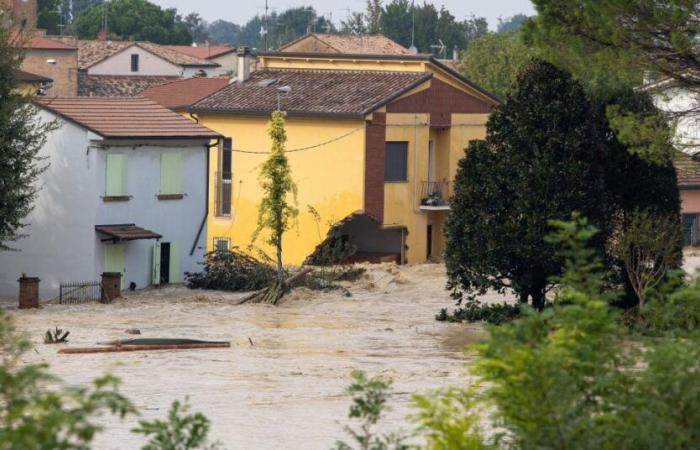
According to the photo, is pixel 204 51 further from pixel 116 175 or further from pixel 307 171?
pixel 116 175

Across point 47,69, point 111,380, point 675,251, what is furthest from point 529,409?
point 47,69

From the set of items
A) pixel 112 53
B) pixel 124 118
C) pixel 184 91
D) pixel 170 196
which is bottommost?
pixel 170 196

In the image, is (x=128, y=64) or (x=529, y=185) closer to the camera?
(x=529, y=185)

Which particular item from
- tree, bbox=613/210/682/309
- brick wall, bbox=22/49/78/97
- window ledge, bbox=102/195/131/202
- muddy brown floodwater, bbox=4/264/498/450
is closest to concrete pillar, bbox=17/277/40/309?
muddy brown floodwater, bbox=4/264/498/450

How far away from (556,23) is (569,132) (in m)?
4.17

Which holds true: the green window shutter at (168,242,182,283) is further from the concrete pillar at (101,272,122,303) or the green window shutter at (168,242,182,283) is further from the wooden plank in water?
the wooden plank in water

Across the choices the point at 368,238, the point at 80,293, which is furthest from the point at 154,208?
the point at 368,238

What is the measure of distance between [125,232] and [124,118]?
135 inches

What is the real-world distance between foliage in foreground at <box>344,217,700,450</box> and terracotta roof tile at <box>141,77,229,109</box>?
48.2 m

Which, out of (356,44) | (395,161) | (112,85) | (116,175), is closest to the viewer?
(116,175)

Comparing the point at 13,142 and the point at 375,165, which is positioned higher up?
the point at 13,142

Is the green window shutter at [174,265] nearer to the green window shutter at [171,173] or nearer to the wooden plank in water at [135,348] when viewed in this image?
the green window shutter at [171,173]

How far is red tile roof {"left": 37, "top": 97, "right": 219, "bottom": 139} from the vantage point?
39.9 metres

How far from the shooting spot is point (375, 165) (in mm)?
50875
